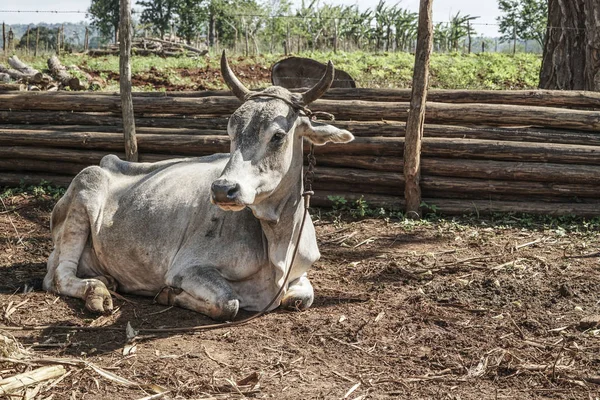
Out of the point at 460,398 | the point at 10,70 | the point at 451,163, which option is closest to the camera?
the point at 460,398

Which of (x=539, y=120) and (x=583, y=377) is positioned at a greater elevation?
(x=539, y=120)

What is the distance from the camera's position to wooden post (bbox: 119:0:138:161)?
8.41 metres

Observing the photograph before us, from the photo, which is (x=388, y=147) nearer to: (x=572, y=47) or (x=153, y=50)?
(x=572, y=47)

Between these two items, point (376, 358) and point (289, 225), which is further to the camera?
point (289, 225)

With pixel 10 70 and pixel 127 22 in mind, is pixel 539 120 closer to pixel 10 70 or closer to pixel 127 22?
pixel 127 22

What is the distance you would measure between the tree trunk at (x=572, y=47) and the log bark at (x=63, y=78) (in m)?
6.71

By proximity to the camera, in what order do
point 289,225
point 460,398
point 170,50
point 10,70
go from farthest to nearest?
point 170,50, point 10,70, point 289,225, point 460,398

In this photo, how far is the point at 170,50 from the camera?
24.2 metres

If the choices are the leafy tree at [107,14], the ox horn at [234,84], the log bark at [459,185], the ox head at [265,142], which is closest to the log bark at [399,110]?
the log bark at [459,185]

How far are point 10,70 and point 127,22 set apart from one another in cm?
604

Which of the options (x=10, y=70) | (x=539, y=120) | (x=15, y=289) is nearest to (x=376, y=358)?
(x=15, y=289)

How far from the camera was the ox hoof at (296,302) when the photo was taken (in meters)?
5.07

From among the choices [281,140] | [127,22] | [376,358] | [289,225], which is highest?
[127,22]

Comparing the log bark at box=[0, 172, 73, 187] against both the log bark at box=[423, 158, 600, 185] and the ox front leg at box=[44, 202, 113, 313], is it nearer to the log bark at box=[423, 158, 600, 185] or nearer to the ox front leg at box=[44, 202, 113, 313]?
the ox front leg at box=[44, 202, 113, 313]
